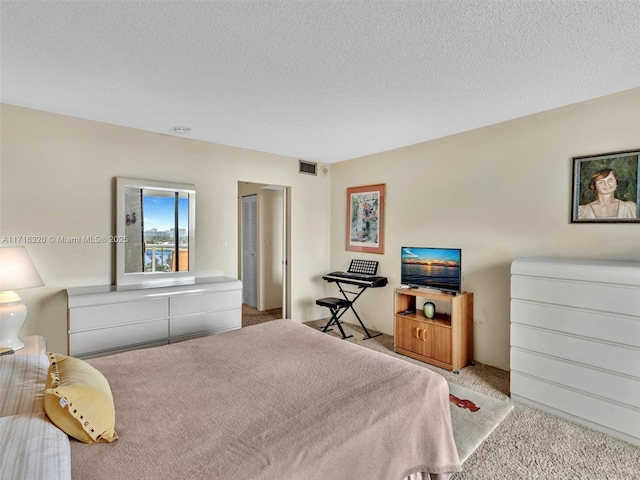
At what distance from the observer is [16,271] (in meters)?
2.48

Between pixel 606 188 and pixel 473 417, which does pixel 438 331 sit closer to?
pixel 473 417

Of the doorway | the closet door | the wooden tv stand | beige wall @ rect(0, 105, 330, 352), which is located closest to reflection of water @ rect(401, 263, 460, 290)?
the wooden tv stand

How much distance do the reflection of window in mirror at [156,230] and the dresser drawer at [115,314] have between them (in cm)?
A: 49

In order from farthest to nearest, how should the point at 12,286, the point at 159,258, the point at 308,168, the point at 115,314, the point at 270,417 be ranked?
the point at 308,168, the point at 159,258, the point at 115,314, the point at 12,286, the point at 270,417

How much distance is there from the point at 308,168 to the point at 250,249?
2.01 m

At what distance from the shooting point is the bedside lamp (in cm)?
237

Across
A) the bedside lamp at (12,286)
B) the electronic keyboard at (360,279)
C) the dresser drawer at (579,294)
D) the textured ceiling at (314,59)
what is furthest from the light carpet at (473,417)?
the bedside lamp at (12,286)

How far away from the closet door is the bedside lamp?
3.52 metres

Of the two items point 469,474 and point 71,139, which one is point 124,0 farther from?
point 469,474

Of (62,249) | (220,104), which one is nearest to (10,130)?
(62,249)

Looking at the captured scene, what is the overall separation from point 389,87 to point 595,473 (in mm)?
2866

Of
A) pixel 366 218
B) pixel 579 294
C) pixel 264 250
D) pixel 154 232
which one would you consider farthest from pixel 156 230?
pixel 579 294

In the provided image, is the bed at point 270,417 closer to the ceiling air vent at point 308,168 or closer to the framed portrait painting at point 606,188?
the framed portrait painting at point 606,188

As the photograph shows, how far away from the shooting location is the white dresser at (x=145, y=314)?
2871 millimetres
